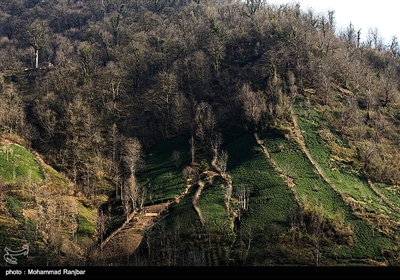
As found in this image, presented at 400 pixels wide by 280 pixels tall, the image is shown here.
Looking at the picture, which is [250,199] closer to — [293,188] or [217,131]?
[293,188]

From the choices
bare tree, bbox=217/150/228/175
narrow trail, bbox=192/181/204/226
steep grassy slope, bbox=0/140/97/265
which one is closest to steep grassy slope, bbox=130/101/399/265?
narrow trail, bbox=192/181/204/226

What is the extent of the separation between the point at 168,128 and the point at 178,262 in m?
50.0

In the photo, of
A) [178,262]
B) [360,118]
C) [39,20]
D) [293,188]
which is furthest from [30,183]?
[39,20]

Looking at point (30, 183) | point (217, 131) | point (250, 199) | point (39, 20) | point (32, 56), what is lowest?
point (250, 199)

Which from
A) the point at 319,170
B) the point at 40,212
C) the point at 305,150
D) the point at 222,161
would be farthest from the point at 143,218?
the point at 305,150

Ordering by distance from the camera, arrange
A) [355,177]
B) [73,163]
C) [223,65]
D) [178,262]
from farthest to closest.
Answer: [223,65], [73,163], [355,177], [178,262]

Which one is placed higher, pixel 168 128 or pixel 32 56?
pixel 32 56

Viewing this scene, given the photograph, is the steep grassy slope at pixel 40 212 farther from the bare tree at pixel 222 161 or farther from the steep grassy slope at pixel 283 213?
the bare tree at pixel 222 161

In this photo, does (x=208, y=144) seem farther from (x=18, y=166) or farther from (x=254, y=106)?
(x=18, y=166)

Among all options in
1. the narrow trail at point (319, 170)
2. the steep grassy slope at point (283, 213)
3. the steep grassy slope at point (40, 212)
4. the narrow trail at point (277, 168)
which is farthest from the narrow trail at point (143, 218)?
the narrow trail at point (319, 170)

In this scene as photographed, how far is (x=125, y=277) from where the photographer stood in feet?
30.4

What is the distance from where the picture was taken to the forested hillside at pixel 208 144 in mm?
58938

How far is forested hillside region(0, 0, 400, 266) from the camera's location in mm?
58938

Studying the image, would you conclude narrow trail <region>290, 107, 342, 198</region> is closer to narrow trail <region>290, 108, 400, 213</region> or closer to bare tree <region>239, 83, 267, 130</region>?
narrow trail <region>290, 108, 400, 213</region>
